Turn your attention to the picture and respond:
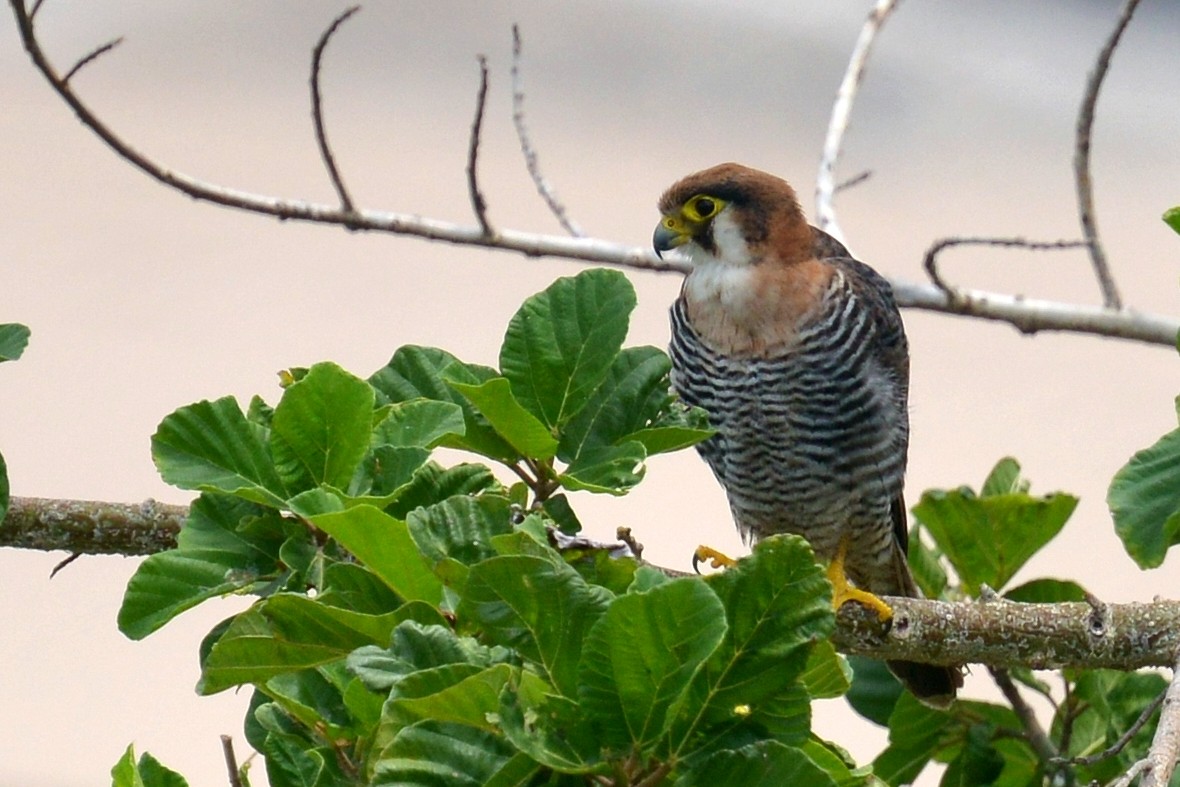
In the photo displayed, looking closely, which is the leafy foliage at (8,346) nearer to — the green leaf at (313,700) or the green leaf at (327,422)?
the green leaf at (327,422)

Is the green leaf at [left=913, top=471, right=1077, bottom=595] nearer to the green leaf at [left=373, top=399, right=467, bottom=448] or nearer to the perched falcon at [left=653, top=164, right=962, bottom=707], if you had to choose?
the perched falcon at [left=653, top=164, right=962, bottom=707]

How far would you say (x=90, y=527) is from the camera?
1.23 metres

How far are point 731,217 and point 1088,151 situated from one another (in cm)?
73

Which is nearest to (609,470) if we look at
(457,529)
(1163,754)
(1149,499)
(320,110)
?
(457,529)

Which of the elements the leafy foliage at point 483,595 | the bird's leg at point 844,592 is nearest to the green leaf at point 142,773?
the leafy foliage at point 483,595

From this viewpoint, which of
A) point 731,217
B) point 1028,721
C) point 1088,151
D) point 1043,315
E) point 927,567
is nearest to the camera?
point 1028,721

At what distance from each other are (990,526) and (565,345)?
751 millimetres

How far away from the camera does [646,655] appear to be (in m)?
0.69

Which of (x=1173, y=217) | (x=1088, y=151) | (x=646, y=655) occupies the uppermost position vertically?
(x=1088, y=151)

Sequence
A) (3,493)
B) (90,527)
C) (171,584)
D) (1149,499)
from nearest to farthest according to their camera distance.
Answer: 1. (171,584)
2. (3,493)
3. (90,527)
4. (1149,499)

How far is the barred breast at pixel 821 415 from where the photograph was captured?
184 cm

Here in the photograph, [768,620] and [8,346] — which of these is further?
[8,346]

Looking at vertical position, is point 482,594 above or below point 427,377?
below

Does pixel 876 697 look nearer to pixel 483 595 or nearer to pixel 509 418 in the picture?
pixel 509 418
